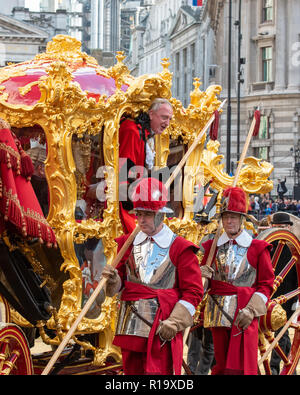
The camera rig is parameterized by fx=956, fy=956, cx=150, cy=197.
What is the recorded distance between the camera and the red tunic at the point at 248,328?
6.91 metres

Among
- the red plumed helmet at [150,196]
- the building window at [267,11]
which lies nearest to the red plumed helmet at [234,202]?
the red plumed helmet at [150,196]

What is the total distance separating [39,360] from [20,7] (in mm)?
52608

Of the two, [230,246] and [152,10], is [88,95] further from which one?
[152,10]

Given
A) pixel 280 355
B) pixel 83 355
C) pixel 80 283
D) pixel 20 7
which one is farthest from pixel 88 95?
pixel 20 7

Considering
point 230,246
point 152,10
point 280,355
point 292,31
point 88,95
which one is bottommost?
point 280,355

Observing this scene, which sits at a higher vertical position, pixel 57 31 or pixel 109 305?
pixel 57 31

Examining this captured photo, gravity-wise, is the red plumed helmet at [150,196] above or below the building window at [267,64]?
below

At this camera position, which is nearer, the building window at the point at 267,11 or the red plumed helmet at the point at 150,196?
the red plumed helmet at the point at 150,196

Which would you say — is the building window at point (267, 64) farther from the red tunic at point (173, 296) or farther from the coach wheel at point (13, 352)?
the coach wheel at point (13, 352)

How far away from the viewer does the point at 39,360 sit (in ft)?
25.9

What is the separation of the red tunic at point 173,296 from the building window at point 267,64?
4087cm

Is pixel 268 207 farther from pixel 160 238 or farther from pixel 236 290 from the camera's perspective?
pixel 160 238

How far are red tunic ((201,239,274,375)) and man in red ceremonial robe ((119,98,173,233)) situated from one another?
1.08 meters

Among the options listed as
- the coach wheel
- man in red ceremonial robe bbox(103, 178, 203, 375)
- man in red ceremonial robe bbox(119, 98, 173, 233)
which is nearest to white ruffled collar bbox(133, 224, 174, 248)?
man in red ceremonial robe bbox(103, 178, 203, 375)
